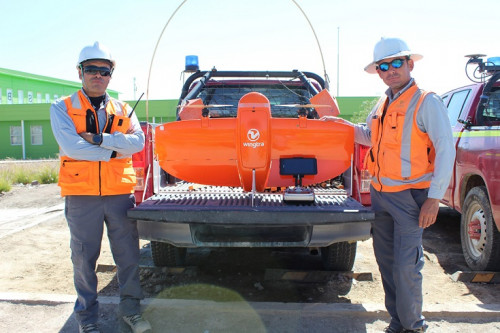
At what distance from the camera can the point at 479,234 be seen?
445cm

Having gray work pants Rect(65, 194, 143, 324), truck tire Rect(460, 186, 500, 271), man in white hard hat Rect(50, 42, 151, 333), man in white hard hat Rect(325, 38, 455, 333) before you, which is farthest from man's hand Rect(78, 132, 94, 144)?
truck tire Rect(460, 186, 500, 271)

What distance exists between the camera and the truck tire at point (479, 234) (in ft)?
13.7

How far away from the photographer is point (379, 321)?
11.0 ft

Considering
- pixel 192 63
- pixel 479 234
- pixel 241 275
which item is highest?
pixel 192 63

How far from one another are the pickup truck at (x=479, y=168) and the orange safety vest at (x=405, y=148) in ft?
5.06

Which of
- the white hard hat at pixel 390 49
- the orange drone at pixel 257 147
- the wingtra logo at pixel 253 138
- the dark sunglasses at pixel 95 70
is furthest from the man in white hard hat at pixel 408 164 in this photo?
the dark sunglasses at pixel 95 70

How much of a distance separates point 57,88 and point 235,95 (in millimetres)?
47478

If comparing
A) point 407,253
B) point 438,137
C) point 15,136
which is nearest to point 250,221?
point 407,253

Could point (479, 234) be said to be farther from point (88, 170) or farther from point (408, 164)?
point (88, 170)

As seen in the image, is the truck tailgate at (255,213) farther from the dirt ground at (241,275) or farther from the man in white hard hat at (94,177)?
the dirt ground at (241,275)

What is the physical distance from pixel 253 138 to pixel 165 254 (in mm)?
1735

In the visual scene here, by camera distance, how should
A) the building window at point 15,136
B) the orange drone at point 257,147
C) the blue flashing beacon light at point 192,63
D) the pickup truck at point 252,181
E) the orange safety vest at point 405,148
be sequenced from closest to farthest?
the orange safety vest at point 405,148, the pickup truck at point 252,181, the orange drone at point 257,147, the blue flashing beacon light at point 192,63, the building window at point 15,136

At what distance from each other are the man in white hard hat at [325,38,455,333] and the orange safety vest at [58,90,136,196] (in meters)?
1.83

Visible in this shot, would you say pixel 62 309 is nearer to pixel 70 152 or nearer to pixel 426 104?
pixel 70 152
